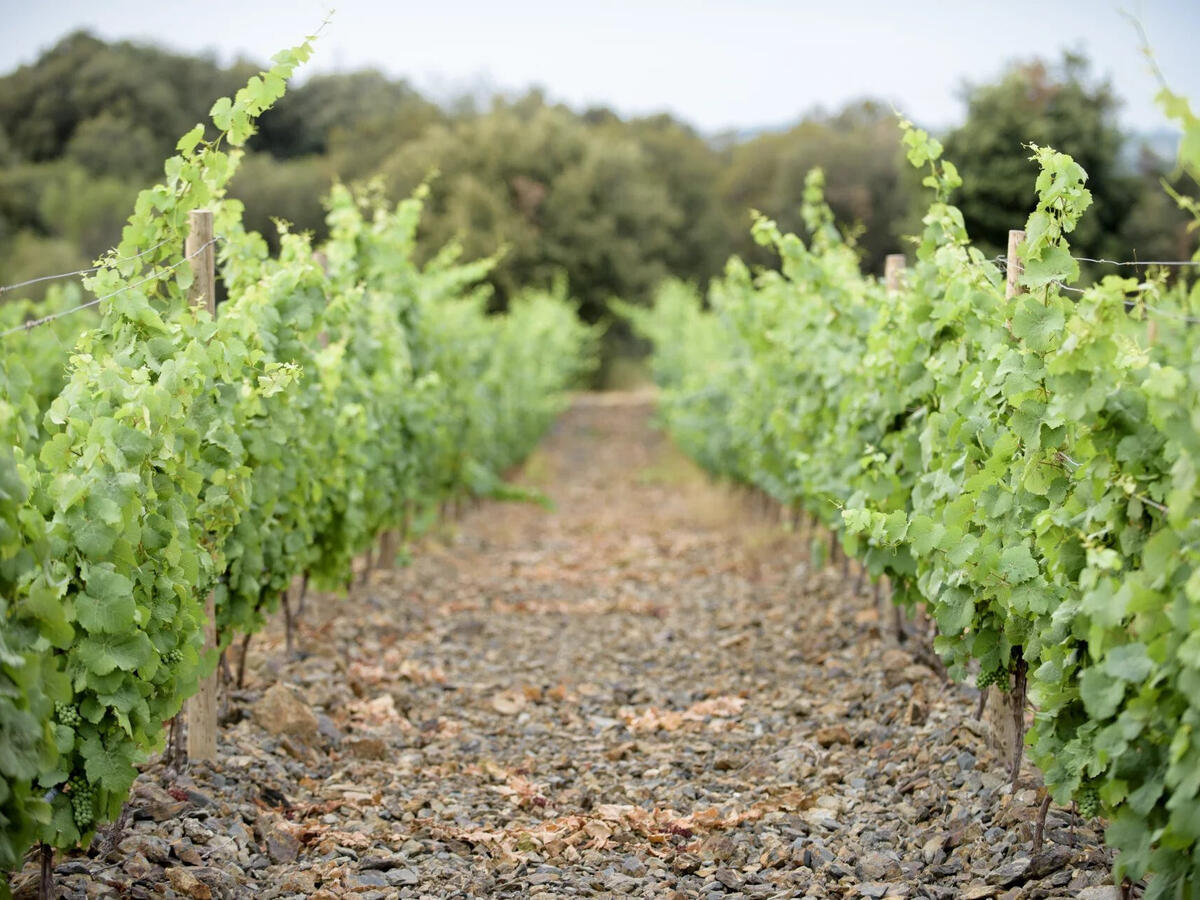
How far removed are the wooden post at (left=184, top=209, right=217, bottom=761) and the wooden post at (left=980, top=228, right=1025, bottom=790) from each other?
2.92 metres

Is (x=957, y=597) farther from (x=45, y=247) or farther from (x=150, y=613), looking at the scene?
(x=45, y=247)

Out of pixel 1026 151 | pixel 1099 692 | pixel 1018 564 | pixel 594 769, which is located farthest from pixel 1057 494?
pixel 1026 151

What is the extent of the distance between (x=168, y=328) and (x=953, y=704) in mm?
→ 3612

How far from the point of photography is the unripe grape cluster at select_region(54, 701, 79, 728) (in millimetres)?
3201

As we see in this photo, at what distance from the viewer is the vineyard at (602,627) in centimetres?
297

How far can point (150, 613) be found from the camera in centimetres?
350

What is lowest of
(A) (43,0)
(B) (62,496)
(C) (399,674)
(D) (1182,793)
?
(C) (399,674)

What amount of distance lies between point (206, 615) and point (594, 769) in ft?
5.84

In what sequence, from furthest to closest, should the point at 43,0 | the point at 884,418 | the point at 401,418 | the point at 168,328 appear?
the point at 43,0 → the point at 401,418 → the point at 884,418 → the point at 168,328

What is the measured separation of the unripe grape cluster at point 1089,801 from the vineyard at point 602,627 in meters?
0.01

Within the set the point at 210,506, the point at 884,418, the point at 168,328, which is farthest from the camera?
the point at 884,418

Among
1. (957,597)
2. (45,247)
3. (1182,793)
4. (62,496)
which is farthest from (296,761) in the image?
(45,247)

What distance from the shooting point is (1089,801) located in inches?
129

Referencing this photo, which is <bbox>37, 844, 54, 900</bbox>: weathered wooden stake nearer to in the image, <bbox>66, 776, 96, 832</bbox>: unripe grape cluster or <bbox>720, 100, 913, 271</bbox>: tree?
<bbox>66, 776, 96, 832</bbox>: unripe grape cluster
